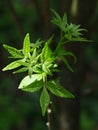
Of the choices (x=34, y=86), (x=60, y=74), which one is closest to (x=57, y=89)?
(x=34, y=86)

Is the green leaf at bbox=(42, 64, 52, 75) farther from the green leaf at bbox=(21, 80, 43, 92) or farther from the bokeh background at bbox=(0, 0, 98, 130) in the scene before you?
the bokeh background at bbox=(0, 0, 98, 130)

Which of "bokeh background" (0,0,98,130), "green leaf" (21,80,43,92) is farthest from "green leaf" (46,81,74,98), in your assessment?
"bokeh background" (0,0,98,130)

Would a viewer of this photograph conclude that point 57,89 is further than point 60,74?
No

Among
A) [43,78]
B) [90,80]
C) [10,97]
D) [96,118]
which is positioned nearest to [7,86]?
[10,97]

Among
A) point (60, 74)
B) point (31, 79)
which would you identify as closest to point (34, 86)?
point (31, 79)

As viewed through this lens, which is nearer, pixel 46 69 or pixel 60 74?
pixel 46 69

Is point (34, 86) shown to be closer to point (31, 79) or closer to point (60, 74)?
point (31, 79)

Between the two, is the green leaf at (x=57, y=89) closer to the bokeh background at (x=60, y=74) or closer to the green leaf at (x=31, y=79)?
the green leaf at (x=31, y=79)

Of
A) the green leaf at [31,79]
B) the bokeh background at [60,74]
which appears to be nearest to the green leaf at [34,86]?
the green leaf at [31,79]

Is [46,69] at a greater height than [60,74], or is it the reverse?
[46,69]

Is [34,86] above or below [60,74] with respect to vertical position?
above
